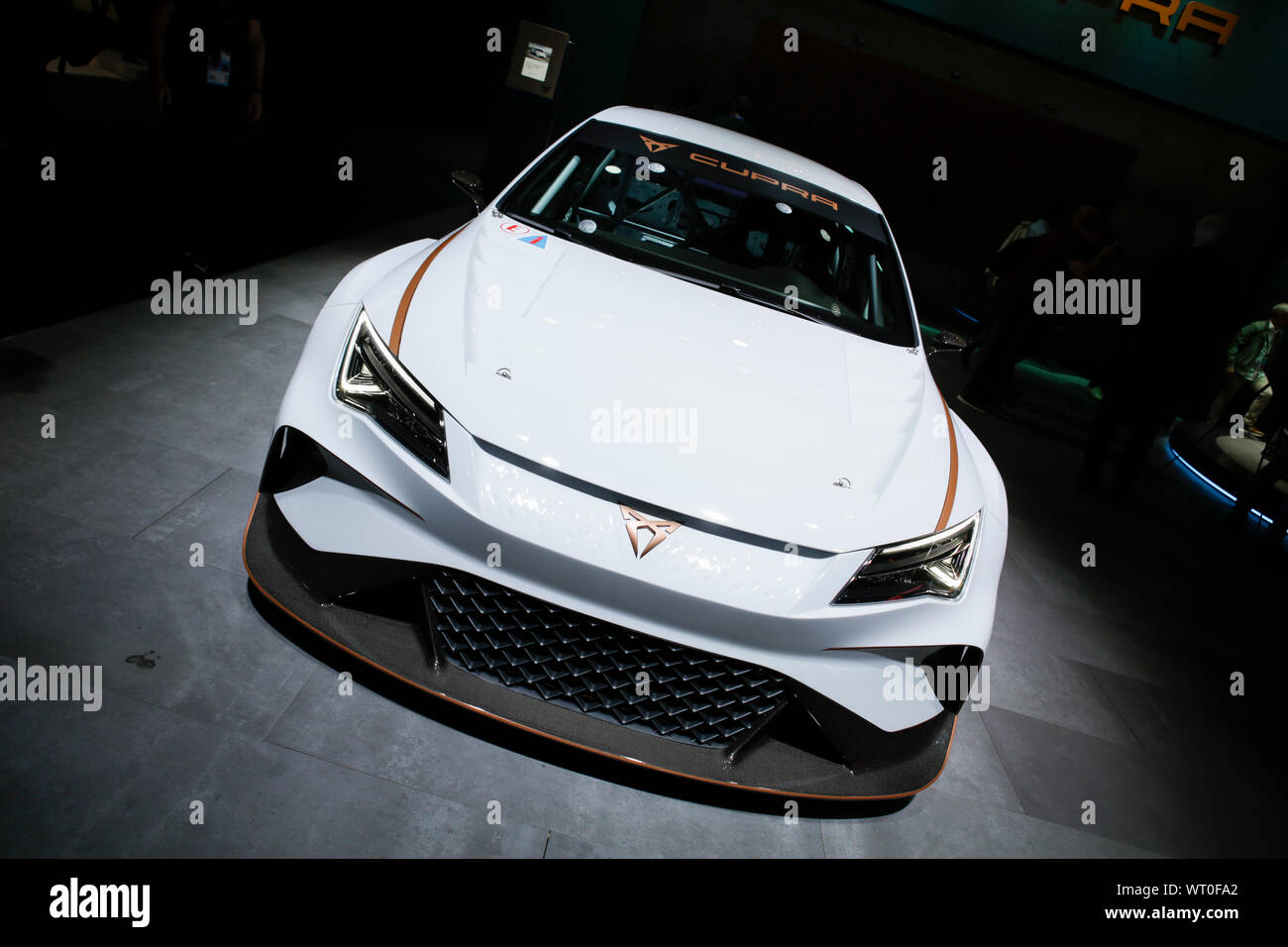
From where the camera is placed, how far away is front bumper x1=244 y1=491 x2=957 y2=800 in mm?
1686

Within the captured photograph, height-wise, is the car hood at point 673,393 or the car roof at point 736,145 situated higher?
the car roof at point 736,145

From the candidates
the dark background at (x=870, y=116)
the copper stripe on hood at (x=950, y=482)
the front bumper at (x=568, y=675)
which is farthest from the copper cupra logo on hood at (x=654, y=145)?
the dark background at (x=870, y=116)

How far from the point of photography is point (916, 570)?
1.83m

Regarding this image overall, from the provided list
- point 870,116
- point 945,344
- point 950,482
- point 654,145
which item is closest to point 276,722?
point 950,482

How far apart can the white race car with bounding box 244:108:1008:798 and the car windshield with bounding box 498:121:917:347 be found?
0.62 meters

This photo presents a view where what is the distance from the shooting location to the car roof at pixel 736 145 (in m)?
3.09

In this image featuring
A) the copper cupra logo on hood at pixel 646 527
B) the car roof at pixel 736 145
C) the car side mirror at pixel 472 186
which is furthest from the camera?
the car roof at pixel 736 145

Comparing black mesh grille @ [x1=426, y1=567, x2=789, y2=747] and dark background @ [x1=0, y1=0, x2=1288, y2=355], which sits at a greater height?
dark background @ [x1=0, y1=0, x2=1288, y2=355]

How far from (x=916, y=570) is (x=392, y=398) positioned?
121cm

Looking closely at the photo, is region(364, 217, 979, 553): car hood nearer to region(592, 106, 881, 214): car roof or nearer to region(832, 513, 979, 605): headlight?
region(832, 513, 979, 605): headlight

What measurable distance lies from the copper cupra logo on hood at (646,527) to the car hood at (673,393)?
27 mm

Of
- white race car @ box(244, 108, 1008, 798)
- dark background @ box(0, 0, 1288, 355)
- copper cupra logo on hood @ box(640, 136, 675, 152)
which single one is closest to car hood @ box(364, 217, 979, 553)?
white race car @ box(244, 108, 1008, 798)

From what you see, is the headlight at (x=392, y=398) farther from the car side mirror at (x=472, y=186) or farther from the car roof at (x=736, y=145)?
the car roof at (x=736, y=145)

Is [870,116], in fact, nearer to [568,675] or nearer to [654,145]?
[654,145]
